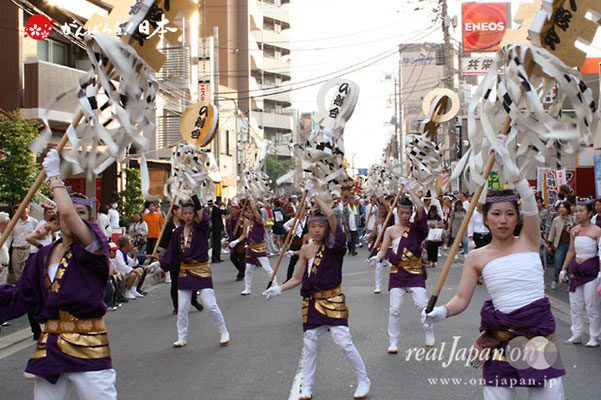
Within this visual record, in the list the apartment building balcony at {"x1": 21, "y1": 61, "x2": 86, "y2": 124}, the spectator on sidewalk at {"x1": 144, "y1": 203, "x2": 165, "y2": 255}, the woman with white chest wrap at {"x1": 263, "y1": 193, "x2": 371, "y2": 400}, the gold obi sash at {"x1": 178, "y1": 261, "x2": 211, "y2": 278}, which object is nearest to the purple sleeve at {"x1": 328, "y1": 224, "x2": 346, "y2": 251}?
the woman with white chest wrap at {"x1": 263, "y1": 193, "x2": 371, "y2": 400}

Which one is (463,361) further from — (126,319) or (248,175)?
(248,175)

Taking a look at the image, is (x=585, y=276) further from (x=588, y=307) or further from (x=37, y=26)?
(x=37, y=26)

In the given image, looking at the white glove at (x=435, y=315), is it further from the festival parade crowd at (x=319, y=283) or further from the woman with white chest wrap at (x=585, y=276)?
the woman with white chest wrap at (x=585, y=276)

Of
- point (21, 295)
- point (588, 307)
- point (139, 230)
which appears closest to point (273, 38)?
point (139, 230)

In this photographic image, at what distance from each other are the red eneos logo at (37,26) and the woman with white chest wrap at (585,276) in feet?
43.6

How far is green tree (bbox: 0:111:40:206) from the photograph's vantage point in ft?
36.8

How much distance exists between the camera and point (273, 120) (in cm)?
6519

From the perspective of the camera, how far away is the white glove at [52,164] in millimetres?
3641

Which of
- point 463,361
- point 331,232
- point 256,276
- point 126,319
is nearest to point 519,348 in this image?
point 331,232

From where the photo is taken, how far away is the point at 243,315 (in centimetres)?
974

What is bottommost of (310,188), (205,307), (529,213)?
(205,307)

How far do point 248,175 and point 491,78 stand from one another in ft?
34.2

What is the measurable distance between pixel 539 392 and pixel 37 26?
49.3 ft

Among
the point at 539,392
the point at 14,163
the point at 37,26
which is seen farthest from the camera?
the point at 37,26
